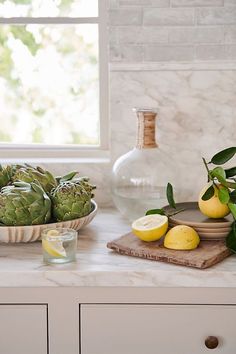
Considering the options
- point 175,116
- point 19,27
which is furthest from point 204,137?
point 19,27

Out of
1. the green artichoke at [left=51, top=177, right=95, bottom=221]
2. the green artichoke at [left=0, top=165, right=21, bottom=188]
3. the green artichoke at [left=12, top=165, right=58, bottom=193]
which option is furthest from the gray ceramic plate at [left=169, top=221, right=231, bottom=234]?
the green artichoke at [left=0, top=165, right=21, bottom=188]

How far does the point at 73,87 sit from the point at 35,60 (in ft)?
0.55

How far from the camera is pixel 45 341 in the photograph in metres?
1.74

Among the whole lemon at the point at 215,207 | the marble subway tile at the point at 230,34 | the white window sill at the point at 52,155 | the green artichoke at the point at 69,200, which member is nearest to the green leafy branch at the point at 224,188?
the whole lemon at the point at 215,207

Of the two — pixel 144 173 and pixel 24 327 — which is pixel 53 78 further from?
pixel 24 327

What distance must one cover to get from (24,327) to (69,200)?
0.38 metres

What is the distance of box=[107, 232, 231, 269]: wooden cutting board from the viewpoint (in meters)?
1.70

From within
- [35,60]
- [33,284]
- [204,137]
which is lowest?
[33,284]

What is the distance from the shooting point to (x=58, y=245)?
1719 millimetres

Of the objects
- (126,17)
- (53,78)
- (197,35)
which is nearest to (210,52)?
(197,35)

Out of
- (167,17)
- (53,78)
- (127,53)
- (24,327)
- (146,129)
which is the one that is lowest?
(24,327)

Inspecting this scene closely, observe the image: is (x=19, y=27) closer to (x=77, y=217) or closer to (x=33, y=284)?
(x=77, y=217)

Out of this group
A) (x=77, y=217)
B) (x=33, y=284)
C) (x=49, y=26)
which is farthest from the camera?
(x=49, y=26)

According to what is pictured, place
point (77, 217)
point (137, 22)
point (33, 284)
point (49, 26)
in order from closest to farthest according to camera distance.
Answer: point (33, 284) → point (77, 217) → point (137, 22) → point (49, 26)
